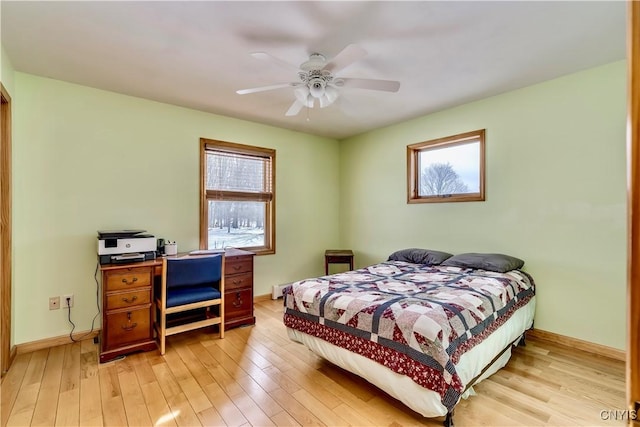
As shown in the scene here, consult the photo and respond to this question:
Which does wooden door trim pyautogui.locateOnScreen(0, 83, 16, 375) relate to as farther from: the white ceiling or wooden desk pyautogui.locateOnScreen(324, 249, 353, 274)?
wooden desk pyautogui.locateOnScreen(324, 249, 353, 274)

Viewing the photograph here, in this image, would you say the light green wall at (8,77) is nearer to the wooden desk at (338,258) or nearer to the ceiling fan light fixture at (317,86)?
the ceiling fan light fixture at (317,86)

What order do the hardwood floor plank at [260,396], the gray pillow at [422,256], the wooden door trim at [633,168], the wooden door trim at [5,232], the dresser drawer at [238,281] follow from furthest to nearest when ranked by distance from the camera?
the gray pillow at [422,256]
the dresser drawer at [238,281]
the wooden door trim at [5,232]
the hardwood floor plank at [260,396]
the wooden door trim at [633,168]

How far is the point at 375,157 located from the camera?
14.5 ft

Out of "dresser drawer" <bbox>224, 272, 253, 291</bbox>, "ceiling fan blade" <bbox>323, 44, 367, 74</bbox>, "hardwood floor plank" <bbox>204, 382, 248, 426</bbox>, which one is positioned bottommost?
"hardwood floor plank" <bbox>204, 382, 248, 426</bbox>

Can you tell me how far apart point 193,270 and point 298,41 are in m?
2.10

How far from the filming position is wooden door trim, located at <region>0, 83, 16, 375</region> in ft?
7.49

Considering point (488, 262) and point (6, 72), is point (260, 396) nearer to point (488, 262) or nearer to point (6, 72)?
point (488, 262)

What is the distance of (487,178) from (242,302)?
9.73 ft

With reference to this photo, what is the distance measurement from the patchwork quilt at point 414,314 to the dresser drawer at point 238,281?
0.91 metres

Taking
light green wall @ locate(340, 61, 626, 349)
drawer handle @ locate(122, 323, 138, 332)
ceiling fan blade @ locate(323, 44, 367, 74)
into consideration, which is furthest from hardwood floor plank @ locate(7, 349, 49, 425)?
light green wall @ locate(340, 61, 626, 349)

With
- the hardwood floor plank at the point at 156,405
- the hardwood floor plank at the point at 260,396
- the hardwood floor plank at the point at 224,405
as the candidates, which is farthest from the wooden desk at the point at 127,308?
the hardwood floor plank at the point at 260,396

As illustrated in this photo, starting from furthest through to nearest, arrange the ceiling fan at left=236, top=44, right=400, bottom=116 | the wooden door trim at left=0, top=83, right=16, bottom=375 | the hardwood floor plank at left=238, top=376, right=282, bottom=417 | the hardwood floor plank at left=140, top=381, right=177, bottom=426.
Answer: the wooden door trim at left=0, top=83, right=16, bottom=375 → the ceiling fan at left=236, top=44, right=400, bottom=116 → the hardwood floor plank at left=238, top=376, right=282, bottom=417 → the hardwood floor plank at left=140, top=381, right=177, bottom=426

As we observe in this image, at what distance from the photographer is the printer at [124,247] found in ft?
8.39

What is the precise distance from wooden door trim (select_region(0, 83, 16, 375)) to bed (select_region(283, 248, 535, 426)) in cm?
214
